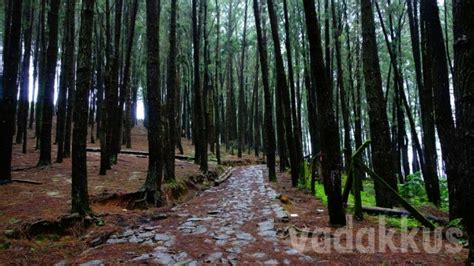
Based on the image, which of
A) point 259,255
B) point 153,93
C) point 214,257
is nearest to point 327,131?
point 259,255

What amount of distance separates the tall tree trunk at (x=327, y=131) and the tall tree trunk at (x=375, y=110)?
1.34 metres

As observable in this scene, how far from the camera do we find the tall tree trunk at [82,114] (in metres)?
6.00

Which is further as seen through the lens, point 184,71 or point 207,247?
point 184,71

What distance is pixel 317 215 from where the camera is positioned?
6461 millimetres

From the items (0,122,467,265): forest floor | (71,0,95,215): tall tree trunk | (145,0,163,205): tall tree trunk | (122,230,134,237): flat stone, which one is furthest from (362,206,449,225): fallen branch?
(71,0,95,215): tall tree trunk

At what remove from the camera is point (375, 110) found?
6.46 meters

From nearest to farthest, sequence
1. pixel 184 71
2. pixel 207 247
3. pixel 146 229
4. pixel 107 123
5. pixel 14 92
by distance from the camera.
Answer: pixel 207 247 < pixel 146 229 < pixel 14 92 < pixel 107 123 < pixel 184 71

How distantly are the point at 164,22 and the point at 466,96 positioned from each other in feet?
75.9

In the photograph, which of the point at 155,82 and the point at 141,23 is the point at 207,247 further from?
the point at 141,23

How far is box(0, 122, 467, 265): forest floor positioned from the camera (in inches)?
162

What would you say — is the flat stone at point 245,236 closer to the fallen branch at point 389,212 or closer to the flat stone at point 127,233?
the flat stone at point 127,233

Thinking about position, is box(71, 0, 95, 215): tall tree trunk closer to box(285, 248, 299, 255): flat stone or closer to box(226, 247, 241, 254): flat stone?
box(226, 247, 241, 254): flat stone

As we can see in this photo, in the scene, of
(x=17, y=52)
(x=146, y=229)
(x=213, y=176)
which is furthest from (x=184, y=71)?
(x=146, y=229)

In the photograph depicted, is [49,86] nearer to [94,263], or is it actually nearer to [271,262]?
[94,263]
